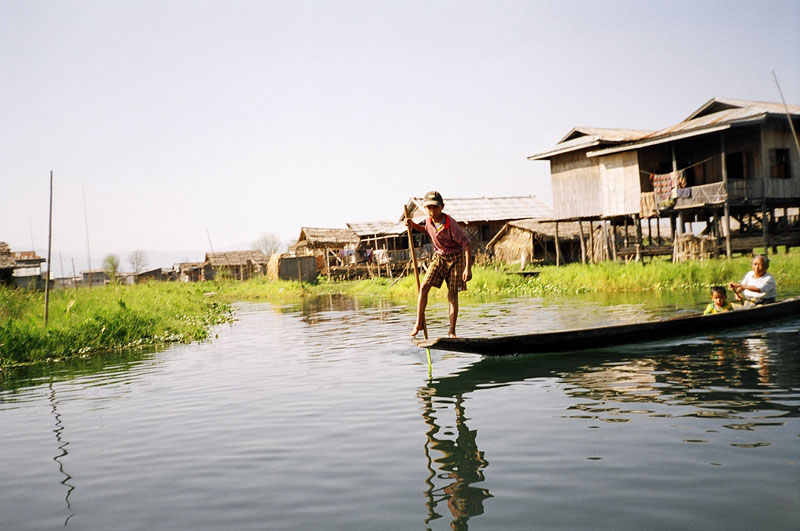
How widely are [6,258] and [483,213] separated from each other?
2158cm

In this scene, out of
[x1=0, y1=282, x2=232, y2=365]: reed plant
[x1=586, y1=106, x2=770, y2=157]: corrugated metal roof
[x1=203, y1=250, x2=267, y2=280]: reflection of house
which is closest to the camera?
[x1=0, y1=282, x2=232, y2=365]: reed plant

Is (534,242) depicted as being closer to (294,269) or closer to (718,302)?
(294,269)

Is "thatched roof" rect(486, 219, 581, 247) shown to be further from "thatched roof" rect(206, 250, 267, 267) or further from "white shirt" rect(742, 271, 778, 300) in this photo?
"thatched roof" rect(206, 250, 267, 267)

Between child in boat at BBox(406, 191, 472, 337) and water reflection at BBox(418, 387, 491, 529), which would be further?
child in boat at BBox(406, 191, 472, 337)

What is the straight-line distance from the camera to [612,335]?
8617 mm

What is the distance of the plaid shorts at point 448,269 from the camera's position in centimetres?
773

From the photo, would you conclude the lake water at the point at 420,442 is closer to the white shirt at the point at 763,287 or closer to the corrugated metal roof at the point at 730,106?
the white shirt at the point at 763,287

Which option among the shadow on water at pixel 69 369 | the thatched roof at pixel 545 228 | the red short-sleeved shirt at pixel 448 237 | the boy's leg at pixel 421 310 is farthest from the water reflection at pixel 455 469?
the thatched roof at pixel 545 228

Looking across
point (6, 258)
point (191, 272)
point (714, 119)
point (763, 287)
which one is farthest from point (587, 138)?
point (191, 272)

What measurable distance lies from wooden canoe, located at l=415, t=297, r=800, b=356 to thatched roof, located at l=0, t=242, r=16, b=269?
22207 millimetres

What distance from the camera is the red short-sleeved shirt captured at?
25.0ft

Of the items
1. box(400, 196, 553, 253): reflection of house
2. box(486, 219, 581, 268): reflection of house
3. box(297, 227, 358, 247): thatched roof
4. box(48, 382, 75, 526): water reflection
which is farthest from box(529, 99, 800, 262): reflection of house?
box(48, 382, 75, 526): water reflection

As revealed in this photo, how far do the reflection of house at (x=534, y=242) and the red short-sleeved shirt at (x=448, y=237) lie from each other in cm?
2250

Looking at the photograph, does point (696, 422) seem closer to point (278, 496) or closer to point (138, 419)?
point (278, 496)
